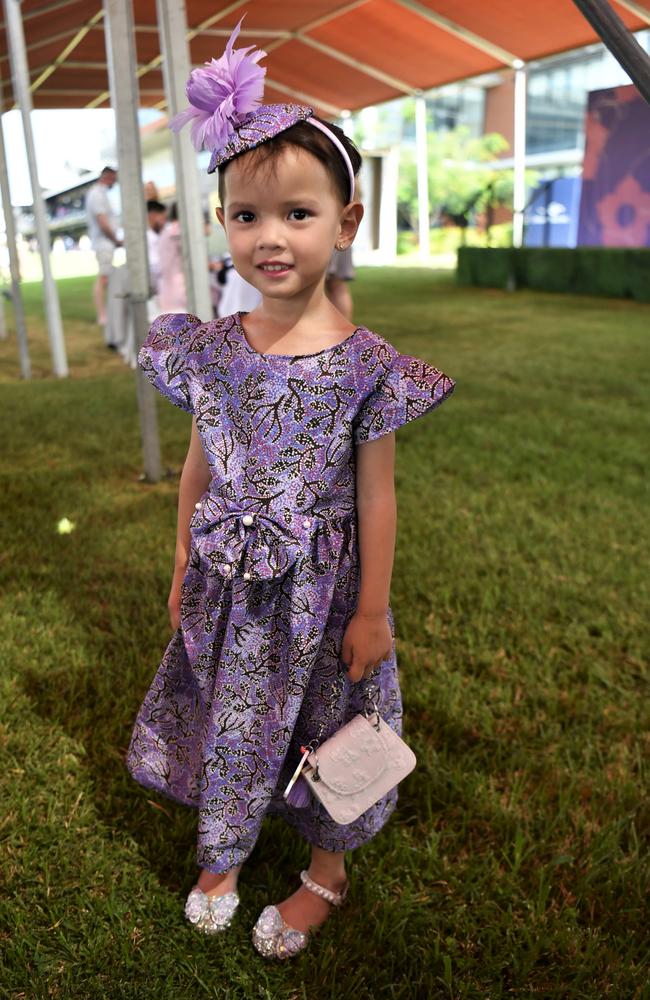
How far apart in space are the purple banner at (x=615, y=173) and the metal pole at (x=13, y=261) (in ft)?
30.9

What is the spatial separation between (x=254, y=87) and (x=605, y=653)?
1.91 meters

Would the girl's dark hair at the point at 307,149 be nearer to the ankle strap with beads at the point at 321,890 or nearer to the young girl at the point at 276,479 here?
the young girl at the point at 276,479

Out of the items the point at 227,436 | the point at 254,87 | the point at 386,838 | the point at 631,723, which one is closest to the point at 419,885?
the point at 386,838

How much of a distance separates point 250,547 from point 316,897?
716 mm

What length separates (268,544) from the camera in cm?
135

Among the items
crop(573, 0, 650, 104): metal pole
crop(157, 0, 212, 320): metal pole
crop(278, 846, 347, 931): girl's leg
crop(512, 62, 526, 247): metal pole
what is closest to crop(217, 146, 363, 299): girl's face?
crop(573, 0, 650, 104): metal pole

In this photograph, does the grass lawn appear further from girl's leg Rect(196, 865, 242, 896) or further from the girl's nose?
the girl's nose

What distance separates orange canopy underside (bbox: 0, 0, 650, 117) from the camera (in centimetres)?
1043

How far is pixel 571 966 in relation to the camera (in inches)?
58.7

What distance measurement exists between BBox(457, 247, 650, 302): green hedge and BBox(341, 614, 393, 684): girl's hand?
11290mm

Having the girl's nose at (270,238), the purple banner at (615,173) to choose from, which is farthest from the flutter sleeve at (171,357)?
the purple banner at (615,173)

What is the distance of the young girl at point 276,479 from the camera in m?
1.22

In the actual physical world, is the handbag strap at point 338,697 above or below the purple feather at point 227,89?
below

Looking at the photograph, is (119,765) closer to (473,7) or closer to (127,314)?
(127,314)
